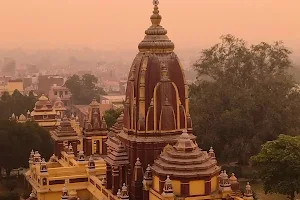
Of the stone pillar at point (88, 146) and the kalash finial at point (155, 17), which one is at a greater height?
the kalash finial at point (155, 17)

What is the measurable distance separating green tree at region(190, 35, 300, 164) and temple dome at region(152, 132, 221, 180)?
18835mm

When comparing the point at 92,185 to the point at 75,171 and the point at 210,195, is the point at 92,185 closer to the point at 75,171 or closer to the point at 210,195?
the point at 75,171

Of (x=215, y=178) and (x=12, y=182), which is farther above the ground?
(x=215, y=178)

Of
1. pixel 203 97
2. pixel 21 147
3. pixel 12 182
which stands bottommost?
pixel 12 182

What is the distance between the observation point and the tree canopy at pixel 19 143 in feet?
109

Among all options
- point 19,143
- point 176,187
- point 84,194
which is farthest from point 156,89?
point 19,143

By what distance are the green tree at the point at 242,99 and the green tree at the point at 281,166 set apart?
8.07m

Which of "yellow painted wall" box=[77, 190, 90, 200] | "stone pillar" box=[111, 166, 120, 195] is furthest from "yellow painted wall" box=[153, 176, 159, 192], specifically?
"yellow painted wall" box=[77, 190, 90, 200]

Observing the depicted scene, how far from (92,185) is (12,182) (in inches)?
500

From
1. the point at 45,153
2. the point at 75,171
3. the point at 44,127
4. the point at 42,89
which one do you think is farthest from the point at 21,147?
the point at 42,89

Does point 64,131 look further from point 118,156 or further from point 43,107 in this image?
point 43,107

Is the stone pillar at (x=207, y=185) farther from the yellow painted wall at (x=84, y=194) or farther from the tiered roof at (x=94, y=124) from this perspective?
the tiered roof at (x=94, y=124)

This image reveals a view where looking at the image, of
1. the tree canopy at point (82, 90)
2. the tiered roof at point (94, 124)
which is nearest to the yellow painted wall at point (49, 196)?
the tiered roof at point (94, 124)

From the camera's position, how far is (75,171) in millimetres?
23203
